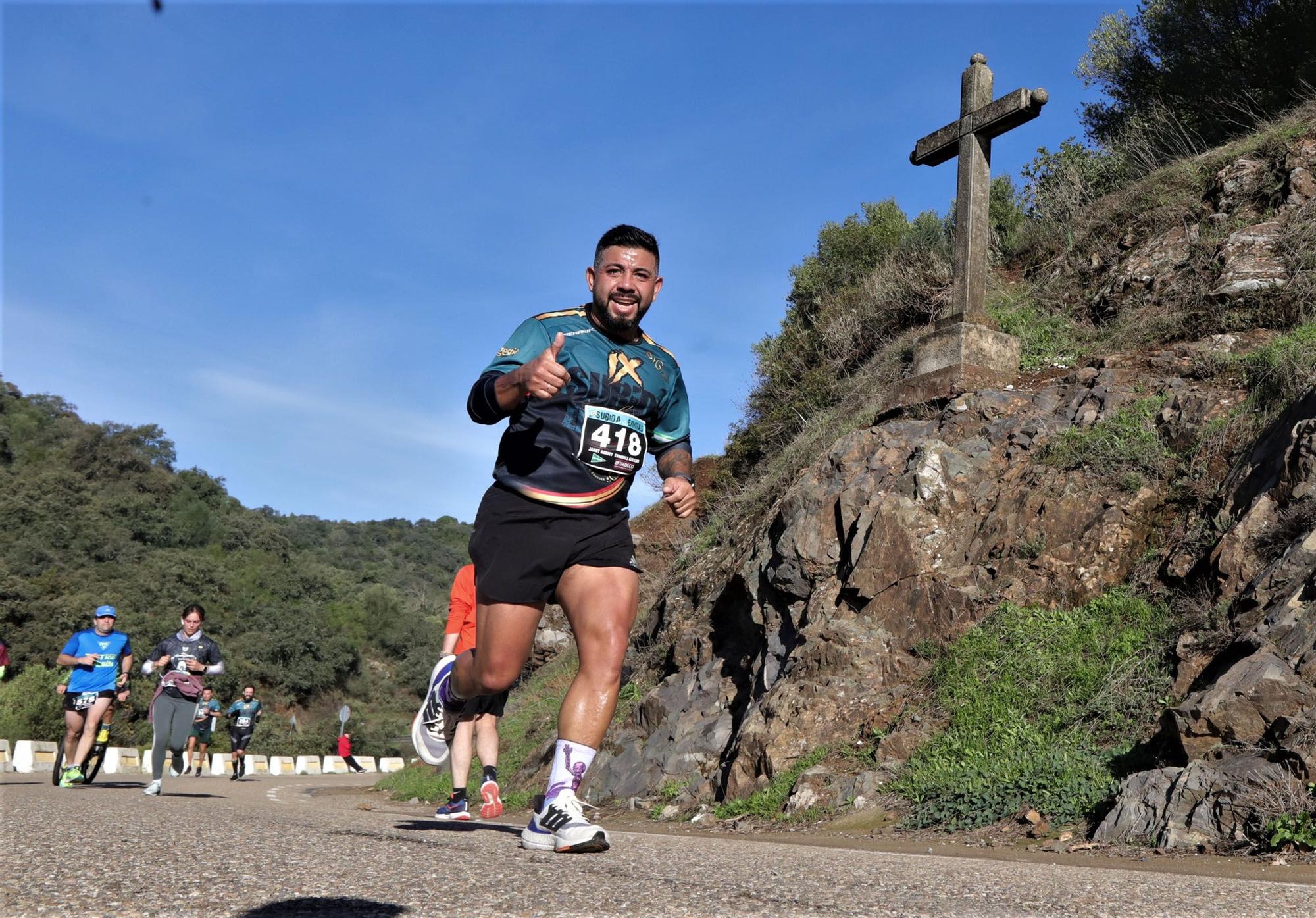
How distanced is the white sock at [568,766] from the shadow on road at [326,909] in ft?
4.46

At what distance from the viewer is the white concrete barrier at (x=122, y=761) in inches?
812

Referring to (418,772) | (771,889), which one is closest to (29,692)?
(418,772)

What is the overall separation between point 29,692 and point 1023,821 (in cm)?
3335

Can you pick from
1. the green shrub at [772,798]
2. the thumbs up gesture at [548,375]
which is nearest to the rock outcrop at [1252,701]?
the green shrub at [772,798]

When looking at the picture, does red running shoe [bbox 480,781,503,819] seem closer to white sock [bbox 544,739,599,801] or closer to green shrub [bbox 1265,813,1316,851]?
white sock [bbox 544,739,599,801]

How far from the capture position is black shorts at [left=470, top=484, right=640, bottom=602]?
4.31 m

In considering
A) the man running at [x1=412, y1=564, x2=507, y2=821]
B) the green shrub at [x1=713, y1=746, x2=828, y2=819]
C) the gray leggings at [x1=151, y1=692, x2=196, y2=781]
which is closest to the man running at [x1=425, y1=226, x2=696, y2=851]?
the man running at [x1=412, y1=564, x2=507, y2=821]

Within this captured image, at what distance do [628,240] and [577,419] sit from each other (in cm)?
81

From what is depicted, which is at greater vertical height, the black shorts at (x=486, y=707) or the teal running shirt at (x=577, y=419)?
the teal running shirt at (x=577, y=419)

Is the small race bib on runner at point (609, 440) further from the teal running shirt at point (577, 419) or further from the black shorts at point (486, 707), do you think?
the black shorts at point (486, 707)

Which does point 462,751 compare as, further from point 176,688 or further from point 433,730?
point 176,688

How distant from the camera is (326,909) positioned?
267 centimetres

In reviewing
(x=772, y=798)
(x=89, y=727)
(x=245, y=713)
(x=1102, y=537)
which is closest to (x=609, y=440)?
(x=772, y=798)

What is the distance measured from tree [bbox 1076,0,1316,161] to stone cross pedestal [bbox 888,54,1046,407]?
13.5ft
